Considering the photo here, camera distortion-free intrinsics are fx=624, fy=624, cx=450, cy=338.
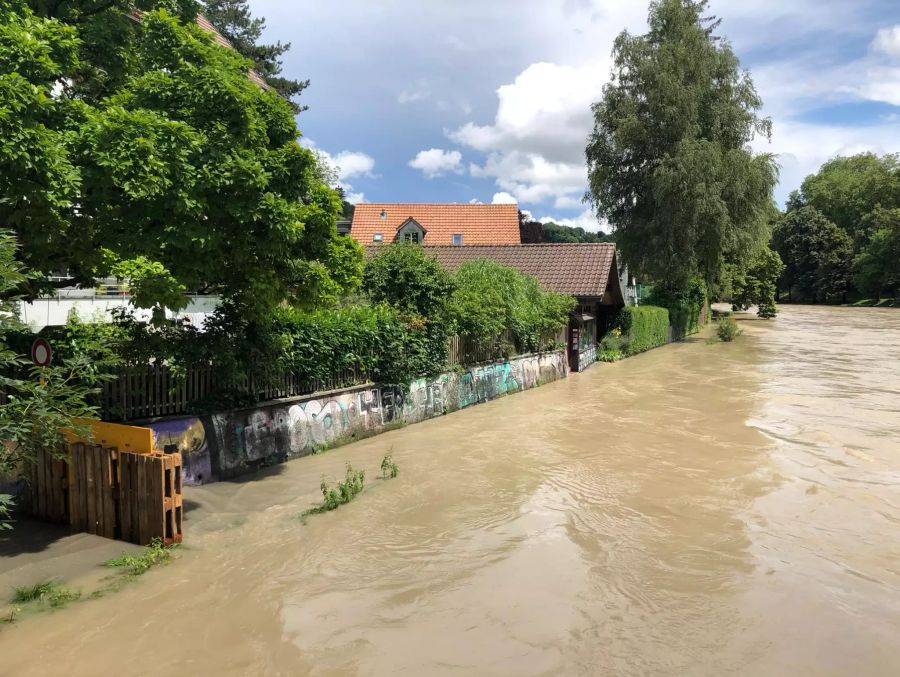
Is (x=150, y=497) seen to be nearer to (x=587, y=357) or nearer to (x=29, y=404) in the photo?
(x=29, y=404)

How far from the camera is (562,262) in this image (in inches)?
1088

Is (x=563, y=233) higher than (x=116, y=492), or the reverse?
(x=563, y=233)

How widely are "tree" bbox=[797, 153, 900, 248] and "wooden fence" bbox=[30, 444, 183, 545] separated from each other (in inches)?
3752

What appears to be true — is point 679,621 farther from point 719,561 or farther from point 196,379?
point 196,379

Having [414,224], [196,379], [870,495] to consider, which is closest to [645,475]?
[870,495]

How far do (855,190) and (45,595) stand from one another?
106 meters

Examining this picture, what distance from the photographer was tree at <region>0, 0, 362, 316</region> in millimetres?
6770

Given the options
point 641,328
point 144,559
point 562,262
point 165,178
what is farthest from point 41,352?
point 641,328

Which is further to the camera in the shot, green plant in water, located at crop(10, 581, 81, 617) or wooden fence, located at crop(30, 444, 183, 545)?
wooden fence, located at crop(30, 444, 183, 545)

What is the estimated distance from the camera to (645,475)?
10266mm

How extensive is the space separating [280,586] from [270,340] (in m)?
4.83

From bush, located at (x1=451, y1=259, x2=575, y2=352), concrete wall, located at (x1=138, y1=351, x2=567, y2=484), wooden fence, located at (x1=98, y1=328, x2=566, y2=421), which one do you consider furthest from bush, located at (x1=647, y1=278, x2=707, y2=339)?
wooden fence, located at (x1=98, y1=328, x2=566, y2=421)

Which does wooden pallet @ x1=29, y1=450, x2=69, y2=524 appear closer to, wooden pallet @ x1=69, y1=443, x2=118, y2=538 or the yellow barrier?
wooden pallet @ x1=69, y1=443, x2=118, y2=538

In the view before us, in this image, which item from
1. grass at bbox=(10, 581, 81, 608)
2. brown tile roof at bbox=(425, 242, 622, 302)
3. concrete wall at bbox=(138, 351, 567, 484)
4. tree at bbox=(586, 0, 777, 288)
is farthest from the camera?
tree at bbox=(586, 0, 777, 288)
